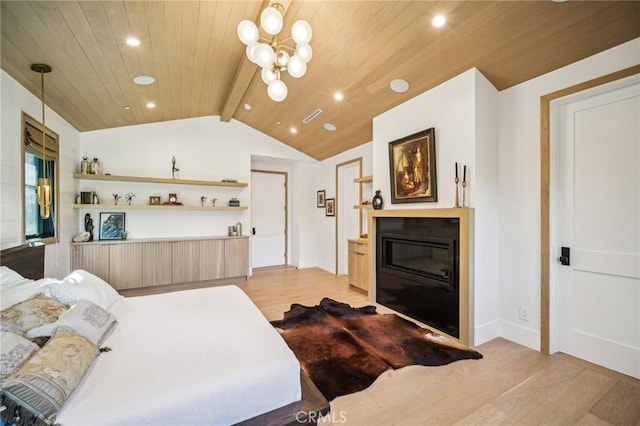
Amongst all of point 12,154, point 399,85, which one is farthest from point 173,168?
point 399,85

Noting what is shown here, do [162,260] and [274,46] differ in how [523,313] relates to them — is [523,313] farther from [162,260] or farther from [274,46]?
[162,260]

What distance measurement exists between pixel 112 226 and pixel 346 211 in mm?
4226

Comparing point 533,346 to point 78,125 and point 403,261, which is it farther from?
point 78,125

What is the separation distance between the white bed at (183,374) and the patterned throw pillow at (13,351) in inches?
10.2

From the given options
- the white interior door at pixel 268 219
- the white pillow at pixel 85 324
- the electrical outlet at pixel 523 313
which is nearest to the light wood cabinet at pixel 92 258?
the white interior door at pixel 268 219

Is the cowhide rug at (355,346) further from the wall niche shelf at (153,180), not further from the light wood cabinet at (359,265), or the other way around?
the wall niche shelf at (153,180)

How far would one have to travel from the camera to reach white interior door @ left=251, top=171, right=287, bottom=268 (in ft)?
20.8

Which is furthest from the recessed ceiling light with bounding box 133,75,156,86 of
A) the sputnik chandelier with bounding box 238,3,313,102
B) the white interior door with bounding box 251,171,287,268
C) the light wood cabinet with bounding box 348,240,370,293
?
the light wood cabinet with bounding box 348,240,370,293

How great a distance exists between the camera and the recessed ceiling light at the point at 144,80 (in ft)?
10.2

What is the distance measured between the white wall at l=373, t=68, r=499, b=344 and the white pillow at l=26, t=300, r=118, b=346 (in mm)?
3011

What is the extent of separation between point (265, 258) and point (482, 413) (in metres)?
5.29

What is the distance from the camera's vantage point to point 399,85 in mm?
3125

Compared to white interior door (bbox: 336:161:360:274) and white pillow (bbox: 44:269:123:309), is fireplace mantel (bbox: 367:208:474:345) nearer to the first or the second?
white interior door (bbox: 336:161:360:274)

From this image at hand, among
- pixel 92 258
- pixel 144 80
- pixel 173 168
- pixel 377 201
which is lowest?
pixel 92 258
